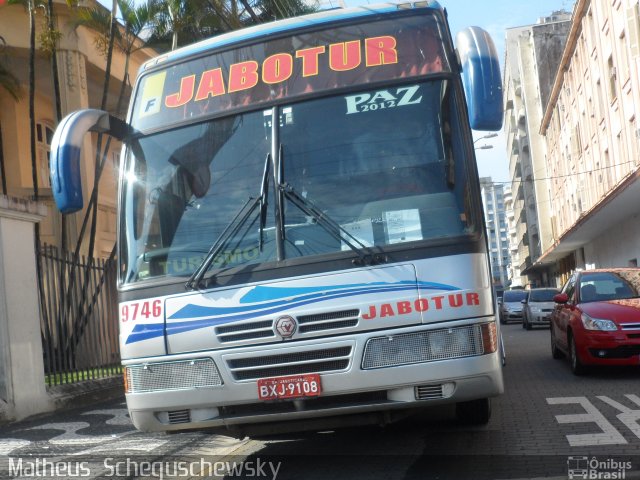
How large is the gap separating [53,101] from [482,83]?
15.9 m

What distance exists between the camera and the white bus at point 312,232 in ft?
18.3

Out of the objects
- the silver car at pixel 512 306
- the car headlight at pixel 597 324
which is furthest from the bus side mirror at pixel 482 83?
the silver car at pixel 512 306

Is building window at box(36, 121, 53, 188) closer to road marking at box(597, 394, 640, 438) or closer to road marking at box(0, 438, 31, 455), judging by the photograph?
road marking at box(0, 438, 31, 455)

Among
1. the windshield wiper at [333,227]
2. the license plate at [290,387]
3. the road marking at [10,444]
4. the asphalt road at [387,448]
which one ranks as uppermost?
the windshield wiper at [333,227]

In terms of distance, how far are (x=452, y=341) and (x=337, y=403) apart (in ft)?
2.94

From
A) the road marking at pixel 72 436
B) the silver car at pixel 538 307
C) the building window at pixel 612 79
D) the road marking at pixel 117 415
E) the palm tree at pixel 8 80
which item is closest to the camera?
the road marking at pixel 72 436

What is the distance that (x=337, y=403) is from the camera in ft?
18.5

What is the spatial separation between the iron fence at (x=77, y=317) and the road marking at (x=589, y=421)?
662 centimetres

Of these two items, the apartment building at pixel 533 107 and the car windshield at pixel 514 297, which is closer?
the car windshield at pixel 514 297

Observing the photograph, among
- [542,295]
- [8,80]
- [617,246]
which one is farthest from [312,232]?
[617,246]

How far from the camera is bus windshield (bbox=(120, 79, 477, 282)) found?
5.77m

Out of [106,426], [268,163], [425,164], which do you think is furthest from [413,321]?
[106,426]

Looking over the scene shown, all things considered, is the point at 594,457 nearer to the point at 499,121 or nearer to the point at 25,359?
the point at 499,121

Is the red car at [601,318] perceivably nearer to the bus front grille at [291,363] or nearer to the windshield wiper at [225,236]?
the bus front grille at [291,363]
